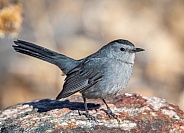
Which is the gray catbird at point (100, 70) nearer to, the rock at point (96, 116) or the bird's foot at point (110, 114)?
the bird's foot at point (110, 114)

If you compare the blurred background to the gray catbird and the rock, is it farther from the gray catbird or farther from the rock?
the rock

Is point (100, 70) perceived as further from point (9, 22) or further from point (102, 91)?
point (9, 22)

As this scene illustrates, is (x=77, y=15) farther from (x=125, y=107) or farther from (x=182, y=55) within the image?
(x=125, y=107)

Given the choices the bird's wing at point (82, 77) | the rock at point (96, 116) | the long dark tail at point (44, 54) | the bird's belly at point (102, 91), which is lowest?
the rock at point (96, 116)

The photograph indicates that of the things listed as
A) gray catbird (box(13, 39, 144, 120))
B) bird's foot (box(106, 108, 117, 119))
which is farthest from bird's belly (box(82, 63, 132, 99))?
bird's foot (box(106, 108, 117, 119))

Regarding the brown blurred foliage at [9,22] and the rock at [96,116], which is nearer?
the rock at [96,116]

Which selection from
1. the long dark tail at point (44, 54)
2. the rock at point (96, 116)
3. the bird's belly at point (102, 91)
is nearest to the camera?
the rock at point (96, 116)

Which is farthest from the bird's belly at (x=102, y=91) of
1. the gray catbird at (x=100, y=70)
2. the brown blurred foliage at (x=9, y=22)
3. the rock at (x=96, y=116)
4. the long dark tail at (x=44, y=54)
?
the brown blurred foliage at (x=9, y=22)

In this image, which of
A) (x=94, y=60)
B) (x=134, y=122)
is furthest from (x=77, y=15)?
(x=134, y=122)
